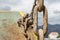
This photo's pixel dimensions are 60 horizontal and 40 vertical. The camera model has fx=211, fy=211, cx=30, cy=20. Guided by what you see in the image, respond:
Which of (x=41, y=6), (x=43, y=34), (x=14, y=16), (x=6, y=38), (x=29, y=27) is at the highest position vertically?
(x=41, y=6)

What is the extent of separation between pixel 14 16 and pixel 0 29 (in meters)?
0.37

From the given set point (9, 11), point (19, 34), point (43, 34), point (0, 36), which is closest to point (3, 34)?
point (0, 36)

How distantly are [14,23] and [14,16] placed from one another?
232 mm

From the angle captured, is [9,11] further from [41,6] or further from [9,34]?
[41,6]

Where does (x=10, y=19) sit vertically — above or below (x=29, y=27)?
below

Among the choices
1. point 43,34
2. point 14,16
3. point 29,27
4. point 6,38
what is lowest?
point 6,38

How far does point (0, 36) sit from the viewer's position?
3.38 meters

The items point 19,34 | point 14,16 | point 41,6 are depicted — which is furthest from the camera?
point 14,16

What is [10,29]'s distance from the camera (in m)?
3.41

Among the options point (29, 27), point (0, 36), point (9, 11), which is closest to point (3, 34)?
point (0, 36)

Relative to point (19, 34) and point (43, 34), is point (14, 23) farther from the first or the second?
point (43, 34)

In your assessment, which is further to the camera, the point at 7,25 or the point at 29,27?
the point at 7,25

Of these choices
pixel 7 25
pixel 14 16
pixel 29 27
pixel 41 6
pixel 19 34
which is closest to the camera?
pixel 41 6

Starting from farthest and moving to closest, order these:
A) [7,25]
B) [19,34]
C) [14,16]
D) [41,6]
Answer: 1. [14,16]
2. [7,25]
3. [19,34]
4. [41,6]
